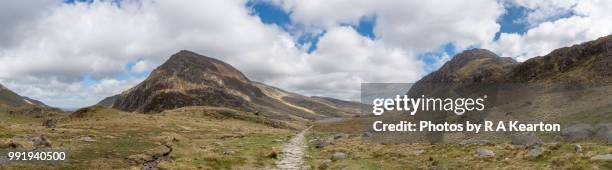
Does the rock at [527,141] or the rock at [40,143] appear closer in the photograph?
the rock at [527,141]

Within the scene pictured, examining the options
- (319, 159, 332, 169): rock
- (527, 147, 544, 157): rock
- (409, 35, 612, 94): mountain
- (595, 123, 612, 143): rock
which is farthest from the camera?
(409, 35, 612, 94): mountain

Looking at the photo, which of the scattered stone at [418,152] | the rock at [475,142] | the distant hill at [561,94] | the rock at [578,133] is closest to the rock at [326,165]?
the scattered stone at [418,152]

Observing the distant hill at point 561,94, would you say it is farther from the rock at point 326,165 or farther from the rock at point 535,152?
the rock at point 326,165

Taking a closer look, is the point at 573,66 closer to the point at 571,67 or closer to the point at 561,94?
the point at 571,67

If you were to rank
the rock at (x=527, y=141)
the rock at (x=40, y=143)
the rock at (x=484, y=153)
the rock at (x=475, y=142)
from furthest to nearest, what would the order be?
the rock at (x=40, y=143) → the rock at (x=475, y=142) → the rock at (x=484, y=153) → the rock at (x=527, y=141)

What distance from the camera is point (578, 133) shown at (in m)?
34.3

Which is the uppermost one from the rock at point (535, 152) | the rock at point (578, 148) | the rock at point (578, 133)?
the rock at point (578, 133)

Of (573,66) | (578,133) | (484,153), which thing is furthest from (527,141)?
(573,66)

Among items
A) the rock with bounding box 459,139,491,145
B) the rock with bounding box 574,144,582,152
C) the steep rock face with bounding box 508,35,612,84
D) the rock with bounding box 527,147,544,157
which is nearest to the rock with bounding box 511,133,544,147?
the rock with bounding box 527,147,544,157

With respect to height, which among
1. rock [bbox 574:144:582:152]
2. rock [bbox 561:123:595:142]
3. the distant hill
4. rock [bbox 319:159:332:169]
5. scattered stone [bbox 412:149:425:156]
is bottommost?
rock [bbox 319:159:332:169]

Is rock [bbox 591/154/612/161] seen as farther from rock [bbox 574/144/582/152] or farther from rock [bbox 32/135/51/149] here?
rock [bbox 32/135/51/149]

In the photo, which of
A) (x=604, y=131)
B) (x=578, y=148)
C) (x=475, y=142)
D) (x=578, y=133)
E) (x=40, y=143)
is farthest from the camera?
(x=40, y=143)

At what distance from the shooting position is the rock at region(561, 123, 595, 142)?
33.5 m

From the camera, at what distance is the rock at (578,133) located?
33.5 m
